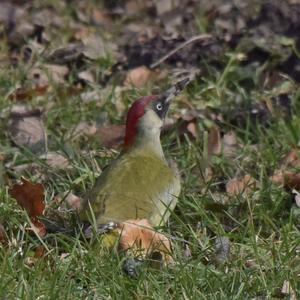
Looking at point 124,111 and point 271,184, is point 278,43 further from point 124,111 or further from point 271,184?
point 271,184

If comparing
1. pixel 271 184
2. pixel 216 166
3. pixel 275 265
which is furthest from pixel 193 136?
pixel 275 265

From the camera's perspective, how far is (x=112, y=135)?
628cm

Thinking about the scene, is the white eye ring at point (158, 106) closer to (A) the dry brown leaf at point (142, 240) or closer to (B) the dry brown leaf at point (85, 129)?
(B) the dry brown leaf at point (85, 129)

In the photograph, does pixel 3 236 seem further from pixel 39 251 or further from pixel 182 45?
pixel 182 45

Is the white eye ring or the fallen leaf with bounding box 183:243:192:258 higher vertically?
the white eye ring

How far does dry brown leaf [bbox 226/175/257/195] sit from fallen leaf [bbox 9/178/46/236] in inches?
38.9

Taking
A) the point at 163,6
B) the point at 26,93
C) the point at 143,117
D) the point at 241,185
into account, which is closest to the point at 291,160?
the point at 241,185

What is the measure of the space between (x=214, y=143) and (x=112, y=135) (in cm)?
60

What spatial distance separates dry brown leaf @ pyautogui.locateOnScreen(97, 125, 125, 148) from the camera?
20.4 ft

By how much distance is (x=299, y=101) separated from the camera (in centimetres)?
654

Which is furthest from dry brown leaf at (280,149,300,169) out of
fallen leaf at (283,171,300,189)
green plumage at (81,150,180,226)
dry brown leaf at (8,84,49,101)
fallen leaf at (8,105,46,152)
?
dry brown leaf at (8,84,49,101)

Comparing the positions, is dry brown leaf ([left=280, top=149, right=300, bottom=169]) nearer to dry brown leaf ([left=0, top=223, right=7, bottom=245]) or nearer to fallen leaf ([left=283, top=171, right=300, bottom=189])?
fallen leaf ([left=283, top=171, right=300, bottom=189])

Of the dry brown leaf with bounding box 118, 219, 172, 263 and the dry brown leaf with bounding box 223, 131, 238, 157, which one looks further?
the dry brown leaf with bounding box 223, 131, 238, 157

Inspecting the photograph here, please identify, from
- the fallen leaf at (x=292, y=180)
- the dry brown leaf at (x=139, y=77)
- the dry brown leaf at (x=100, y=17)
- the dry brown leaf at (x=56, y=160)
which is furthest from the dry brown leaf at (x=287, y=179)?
the dry brown leaf at (x=100, y=17)
